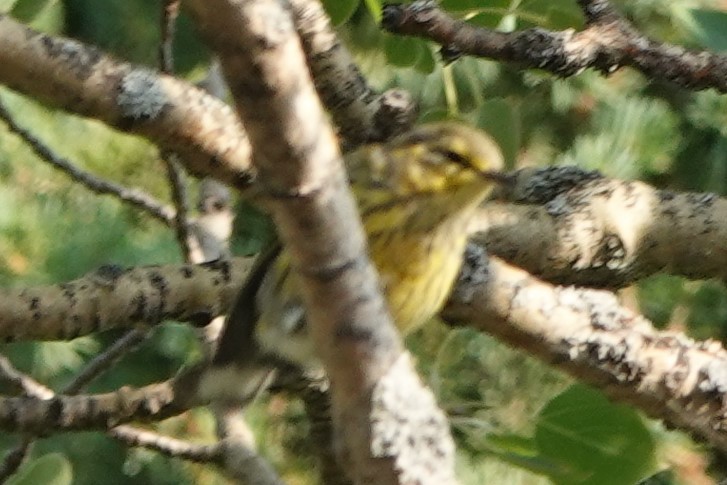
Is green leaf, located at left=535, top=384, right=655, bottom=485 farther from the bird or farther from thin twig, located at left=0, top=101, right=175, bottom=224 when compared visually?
thin twig, located at left=0, top=101, right=175, bottom=224

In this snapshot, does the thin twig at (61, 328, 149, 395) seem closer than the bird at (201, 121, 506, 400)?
No

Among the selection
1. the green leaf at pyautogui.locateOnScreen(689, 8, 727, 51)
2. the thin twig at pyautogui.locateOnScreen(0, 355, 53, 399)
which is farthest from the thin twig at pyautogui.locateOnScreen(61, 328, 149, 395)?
the green leaf at pyautogui.locateOnScreen(689, 8, 727, 51)

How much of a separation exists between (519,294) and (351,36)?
123 cm

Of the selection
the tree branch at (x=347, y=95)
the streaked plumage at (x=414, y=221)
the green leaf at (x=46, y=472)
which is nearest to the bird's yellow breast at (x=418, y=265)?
the streaked plumage at (x=414, y=221)

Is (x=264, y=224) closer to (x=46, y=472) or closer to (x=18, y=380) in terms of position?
(x=18, y=380)

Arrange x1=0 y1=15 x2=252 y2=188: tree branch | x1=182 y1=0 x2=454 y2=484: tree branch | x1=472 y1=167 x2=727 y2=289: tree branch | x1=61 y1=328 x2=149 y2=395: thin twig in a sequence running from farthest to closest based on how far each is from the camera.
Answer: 1. x1=61 y1=328 x2=149 y2=395: thin twig
2. x1=472 y1=167 x2=727 y2=289: tree branch
3. x1=0 y1=15 x2=252 y2=188: tree branch
4. x1=182 y1=0 x2=454 y2=484: tree branch

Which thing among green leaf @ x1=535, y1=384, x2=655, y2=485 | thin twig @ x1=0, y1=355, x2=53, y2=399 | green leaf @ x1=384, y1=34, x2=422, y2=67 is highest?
green leaf @ x1=384, y1=34, x2=422, y2=67

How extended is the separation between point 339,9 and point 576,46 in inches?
6.3

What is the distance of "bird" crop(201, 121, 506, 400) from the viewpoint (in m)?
0.67

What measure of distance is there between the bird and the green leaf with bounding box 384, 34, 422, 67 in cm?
8

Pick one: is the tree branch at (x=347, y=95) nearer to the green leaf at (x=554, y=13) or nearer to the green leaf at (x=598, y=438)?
the green leaf at (x=554, y=13)

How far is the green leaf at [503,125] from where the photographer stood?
0.79 metres

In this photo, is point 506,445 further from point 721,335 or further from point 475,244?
point 721,335

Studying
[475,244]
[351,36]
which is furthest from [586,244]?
[351,36]
